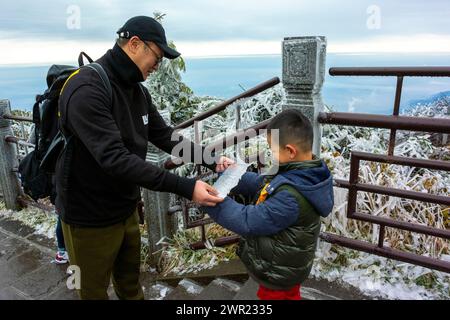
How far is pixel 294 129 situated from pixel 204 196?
0.54 meters

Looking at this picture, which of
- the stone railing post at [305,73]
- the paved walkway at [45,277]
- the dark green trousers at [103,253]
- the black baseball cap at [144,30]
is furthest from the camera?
the paved walkway at [45,277]

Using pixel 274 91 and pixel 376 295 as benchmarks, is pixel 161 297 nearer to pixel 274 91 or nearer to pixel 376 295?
pixel 376 295

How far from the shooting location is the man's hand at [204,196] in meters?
1.70

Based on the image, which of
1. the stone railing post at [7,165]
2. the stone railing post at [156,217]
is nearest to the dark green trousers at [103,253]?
the stone railing post at [156,217]

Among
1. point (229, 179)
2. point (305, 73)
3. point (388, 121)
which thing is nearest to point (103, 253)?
point (229, 179)

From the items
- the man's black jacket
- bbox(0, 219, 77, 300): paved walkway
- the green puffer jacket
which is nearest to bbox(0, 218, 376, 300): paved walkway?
bbox(0, 219, 77, 300): paved walkway

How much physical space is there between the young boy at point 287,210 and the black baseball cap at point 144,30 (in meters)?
0.71

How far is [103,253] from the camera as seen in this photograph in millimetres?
2027

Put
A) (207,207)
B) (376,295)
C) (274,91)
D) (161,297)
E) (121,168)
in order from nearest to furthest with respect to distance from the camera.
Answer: (121,168) < (207,207) < (376,295) < (161,297) < (274,91)

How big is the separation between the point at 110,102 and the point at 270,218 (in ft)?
3.18

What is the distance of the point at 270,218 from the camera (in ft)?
5.57

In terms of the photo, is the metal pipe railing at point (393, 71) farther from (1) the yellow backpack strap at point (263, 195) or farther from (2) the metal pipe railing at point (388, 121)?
(1) the yellow backpack strap at point (263, 195)

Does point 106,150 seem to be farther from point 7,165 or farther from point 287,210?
point 7,165
